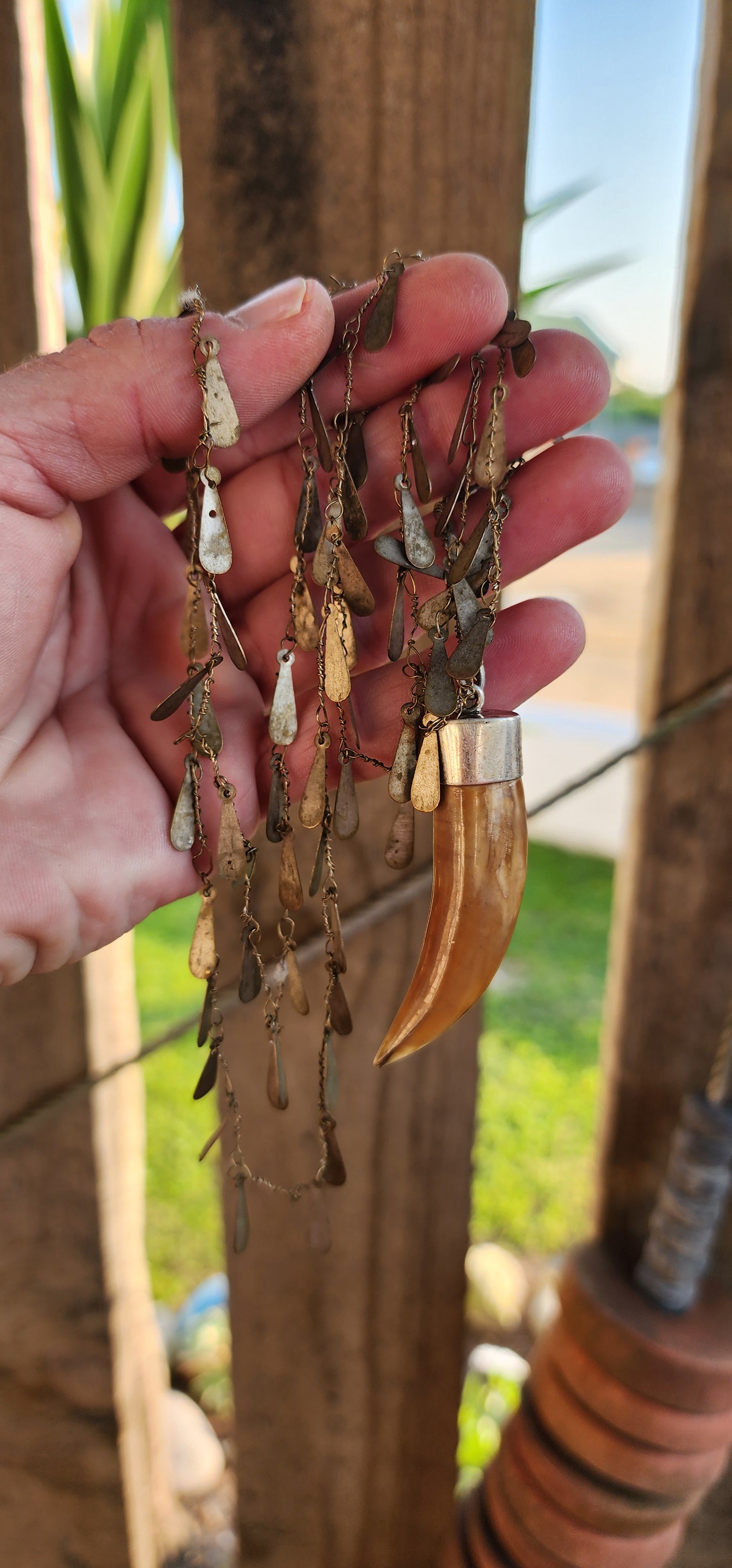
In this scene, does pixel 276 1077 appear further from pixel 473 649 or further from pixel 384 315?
pixel 384 315

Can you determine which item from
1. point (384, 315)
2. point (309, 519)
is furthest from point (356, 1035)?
point (384, 315)

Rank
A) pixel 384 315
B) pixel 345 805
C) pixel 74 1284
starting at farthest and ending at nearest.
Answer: pixel 74 1284, pixel 345 805, pixel 384 315

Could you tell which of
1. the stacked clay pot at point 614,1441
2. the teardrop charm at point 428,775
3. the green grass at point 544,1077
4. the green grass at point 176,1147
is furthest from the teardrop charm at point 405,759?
the green grass at point 176,1147

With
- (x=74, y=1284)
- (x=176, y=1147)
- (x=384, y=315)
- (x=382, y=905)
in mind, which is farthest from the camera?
(x=176, y=1147)

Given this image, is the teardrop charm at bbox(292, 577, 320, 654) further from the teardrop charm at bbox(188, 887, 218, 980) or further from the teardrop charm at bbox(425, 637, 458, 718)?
the teardrop charm at bbox(188, 887, 218, 980)

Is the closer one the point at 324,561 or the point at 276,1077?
the point at 324,561

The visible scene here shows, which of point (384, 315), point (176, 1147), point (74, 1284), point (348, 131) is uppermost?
point (348, 131)

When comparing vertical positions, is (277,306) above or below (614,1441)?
above
